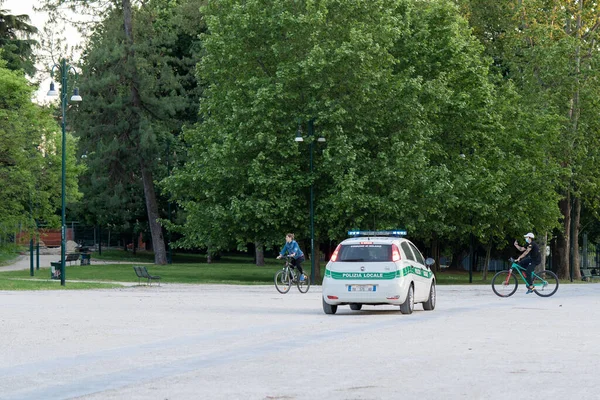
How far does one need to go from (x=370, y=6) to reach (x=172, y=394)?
40.9 meters

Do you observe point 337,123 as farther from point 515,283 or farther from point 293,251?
point 515,283

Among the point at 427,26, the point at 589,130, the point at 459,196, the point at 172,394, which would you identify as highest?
the point at 427,26

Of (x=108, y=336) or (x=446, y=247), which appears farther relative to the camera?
(x=446, y=247)

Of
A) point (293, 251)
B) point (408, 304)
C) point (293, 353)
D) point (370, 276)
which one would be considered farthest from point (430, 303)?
point (293, 353)

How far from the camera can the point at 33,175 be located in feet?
165

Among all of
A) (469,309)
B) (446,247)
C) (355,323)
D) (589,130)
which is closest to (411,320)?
(355,323)

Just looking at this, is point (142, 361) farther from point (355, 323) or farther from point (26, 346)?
point (355, 323)

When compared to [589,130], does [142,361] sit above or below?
below

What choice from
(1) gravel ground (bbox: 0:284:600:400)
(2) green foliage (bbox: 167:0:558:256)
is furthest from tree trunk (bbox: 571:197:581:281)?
(1) gravel ground (bbox: 0:284:600:400)

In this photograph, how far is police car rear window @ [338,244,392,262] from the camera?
23.1 metres

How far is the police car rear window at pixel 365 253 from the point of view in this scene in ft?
75.8

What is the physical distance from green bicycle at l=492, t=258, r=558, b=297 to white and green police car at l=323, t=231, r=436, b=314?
28.4 feet

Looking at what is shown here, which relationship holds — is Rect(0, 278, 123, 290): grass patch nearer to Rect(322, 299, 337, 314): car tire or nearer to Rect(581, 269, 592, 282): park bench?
Rect(322, 299, 337, 314): car tire

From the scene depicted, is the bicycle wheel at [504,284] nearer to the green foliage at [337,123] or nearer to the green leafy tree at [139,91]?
the green foliage at [337,123]
